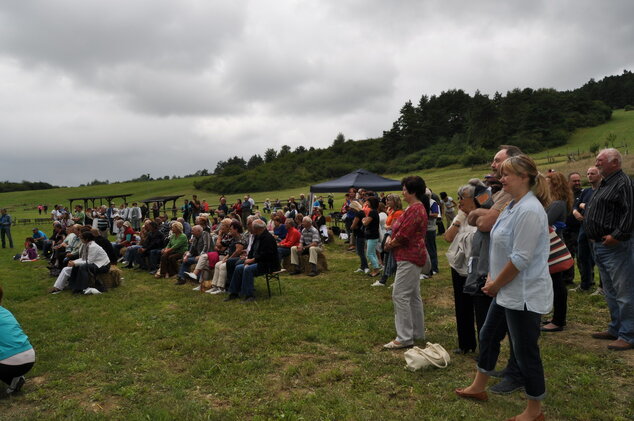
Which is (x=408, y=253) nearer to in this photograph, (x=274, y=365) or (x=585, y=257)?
(x=274, y=365)

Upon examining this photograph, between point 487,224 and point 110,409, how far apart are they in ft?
11.6

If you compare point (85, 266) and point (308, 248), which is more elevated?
point (85, 266)

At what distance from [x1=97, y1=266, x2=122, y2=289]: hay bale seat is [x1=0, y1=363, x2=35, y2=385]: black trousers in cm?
498

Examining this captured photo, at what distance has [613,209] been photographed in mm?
4328

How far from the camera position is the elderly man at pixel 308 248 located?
9367mm

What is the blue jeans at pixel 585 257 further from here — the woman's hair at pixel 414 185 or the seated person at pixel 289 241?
the seated person at pixel 289 241

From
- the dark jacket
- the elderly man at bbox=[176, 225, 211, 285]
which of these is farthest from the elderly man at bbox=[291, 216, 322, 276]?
the dark jacket

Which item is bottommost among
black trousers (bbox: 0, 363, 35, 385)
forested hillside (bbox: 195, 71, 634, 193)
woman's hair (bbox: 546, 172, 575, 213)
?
black trousers (bbox: 0, 363, 35, 385)

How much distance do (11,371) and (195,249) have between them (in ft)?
18.3

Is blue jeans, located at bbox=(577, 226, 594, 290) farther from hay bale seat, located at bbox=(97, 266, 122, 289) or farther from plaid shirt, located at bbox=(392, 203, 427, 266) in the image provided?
hay bale seat, located at bbox=(97, 266, 122, 289)

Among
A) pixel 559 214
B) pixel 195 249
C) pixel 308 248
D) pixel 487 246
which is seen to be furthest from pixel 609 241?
pixel 195 249

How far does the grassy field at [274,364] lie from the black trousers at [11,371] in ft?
0.62

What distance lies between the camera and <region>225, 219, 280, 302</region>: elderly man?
23.7 feet

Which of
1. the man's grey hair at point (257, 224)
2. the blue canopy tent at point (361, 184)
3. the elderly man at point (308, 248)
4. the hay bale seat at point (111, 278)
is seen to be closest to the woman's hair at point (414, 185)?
the man's grey hair at point (257, 224)
